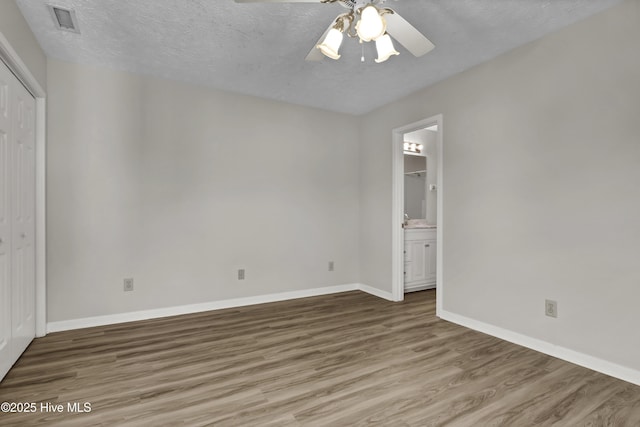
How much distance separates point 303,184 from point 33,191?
8.60 ft

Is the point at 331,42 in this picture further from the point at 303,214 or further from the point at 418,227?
the point at 418,227

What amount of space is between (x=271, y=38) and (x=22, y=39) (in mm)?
1710

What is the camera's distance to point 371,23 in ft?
5.35

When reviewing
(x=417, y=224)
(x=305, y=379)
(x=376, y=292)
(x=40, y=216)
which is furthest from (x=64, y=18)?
(x=417, y=224)

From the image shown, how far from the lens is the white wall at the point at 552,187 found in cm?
217

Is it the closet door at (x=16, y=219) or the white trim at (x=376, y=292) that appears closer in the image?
the closet door at (x=16, y=219)

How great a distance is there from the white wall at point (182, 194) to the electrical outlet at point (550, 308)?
7.99 ft

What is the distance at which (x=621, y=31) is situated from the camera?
7.14 feet

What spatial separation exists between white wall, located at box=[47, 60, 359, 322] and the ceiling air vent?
0.68 meters

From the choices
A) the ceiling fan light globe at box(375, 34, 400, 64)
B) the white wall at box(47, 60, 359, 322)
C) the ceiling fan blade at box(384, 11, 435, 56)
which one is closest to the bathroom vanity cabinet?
the white wall at box(47, 60, 359, 322)

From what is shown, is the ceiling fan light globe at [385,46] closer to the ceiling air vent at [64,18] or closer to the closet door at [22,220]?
the ceiling air vent at [64,18]

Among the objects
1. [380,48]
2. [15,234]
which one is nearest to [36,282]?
[15,234]

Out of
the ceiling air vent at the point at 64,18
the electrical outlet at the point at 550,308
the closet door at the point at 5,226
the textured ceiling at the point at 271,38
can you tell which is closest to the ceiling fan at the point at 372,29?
the textured ceiling at the point at 271,38

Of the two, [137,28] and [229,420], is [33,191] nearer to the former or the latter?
[137,28]
